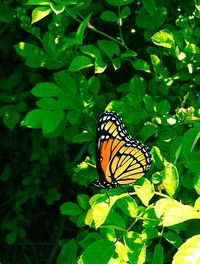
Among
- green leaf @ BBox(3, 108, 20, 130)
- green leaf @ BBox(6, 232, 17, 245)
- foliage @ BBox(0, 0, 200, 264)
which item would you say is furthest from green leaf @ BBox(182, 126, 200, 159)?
green leaf @ BBox(6, 232, 17, 245)

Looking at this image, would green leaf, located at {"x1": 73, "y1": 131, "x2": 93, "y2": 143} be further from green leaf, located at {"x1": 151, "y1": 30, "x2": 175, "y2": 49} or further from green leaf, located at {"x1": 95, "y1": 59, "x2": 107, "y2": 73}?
green leaf, located at {"x1": 151, "y1": 30, "x2": 175, "y2": 49}

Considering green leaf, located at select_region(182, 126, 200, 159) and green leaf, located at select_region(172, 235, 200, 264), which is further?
green leaf, located at select_region(182, 126, 200, 159)

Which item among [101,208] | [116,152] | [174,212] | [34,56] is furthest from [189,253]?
[34,56]

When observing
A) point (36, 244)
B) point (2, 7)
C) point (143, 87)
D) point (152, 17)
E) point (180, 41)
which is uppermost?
point (2, 7)

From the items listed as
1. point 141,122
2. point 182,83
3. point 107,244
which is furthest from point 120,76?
point 107,244

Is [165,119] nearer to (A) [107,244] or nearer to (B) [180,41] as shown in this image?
(B) [180,41]

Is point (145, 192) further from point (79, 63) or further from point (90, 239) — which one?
point (79, 63)

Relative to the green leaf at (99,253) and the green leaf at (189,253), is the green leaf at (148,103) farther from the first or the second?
the green leaf at (189,253)
